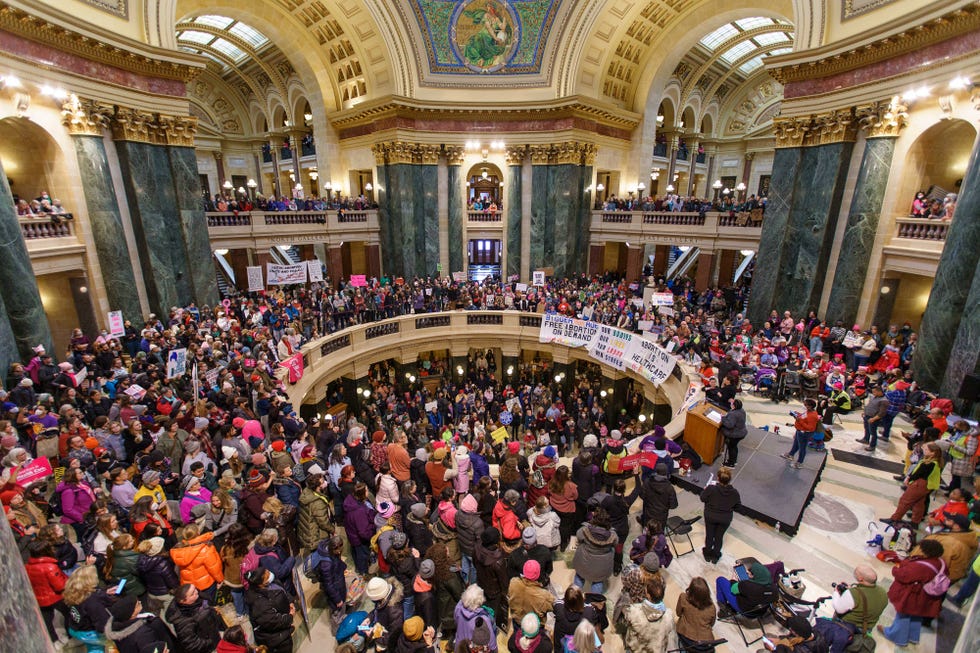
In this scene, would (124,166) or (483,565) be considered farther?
(124,166)

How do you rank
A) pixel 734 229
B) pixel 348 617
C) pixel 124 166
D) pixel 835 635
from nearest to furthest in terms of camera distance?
pixel 835 635 < pixel 348 617 < pixel 124 166 < pixel 734 229

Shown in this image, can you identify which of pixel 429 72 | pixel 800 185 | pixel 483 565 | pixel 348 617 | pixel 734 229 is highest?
pixel 429 72

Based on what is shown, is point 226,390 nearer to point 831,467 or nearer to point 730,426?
point 730,426

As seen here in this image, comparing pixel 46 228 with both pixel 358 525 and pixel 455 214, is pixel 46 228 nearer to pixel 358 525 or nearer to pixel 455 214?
pixel 358 525

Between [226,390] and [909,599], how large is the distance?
10.5 metres

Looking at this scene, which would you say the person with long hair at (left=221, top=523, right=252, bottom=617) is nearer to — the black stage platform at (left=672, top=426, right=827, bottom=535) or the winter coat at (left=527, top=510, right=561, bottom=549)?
the winter coat at (left=527, top=510, right=561, bottom=549)

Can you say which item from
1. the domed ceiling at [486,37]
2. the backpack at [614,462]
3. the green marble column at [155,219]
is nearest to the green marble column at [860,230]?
the backpack at [614,462]

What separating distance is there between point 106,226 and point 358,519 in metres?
13.5

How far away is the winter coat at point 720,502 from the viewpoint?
5.95 metres

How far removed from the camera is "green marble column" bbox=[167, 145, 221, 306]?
15.2 meters

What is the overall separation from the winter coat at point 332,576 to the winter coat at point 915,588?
5978 mm

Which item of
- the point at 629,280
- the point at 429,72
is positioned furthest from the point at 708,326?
the point at 429,72

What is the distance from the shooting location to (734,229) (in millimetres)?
19438

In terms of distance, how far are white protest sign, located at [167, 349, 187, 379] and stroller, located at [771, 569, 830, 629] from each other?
1131 centimetres
